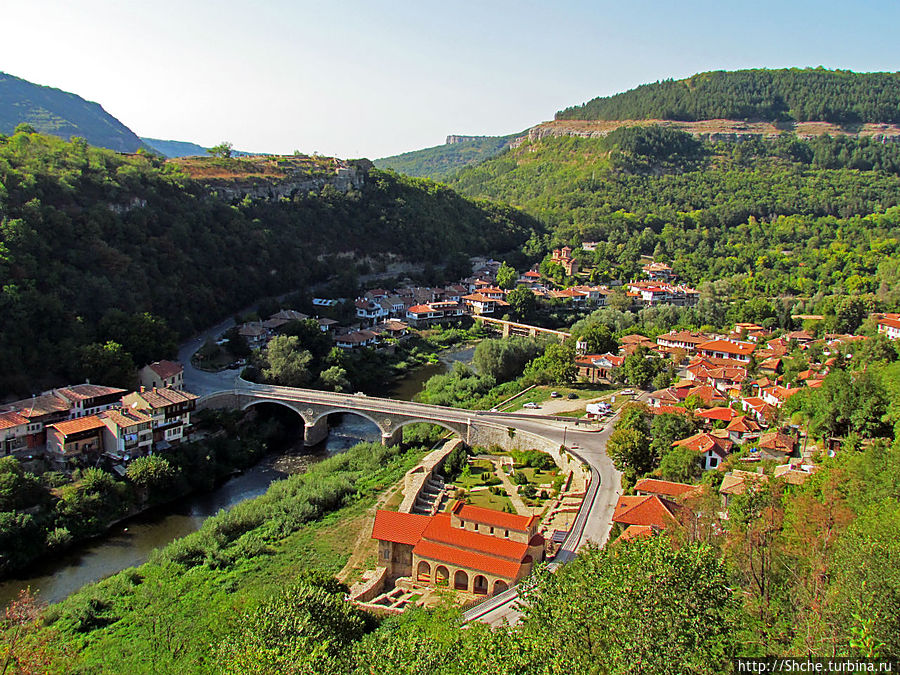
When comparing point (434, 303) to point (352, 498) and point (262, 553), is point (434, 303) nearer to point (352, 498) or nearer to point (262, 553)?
point (352, 498)

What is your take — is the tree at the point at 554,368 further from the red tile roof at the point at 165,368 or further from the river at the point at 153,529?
the red tile roof at the point at 165,368

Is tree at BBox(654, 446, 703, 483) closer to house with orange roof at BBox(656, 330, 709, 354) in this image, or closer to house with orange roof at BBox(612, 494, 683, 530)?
house with orange roof at BBox(612, 494, 683, 530)

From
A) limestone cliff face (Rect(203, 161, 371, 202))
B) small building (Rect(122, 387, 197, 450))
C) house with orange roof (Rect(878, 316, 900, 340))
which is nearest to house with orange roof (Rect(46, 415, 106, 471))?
small building (Rect(122, 387, 197, 450))

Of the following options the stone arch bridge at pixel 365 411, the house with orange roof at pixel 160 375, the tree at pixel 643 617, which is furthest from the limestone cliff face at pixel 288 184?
the tree at pixel 643 617

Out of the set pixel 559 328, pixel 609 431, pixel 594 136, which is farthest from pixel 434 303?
pixel 594 136

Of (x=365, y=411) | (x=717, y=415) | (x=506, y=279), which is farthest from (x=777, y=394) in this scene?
(x=506, y=279)

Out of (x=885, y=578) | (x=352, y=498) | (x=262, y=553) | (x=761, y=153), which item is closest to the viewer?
(x=885, y=578)
